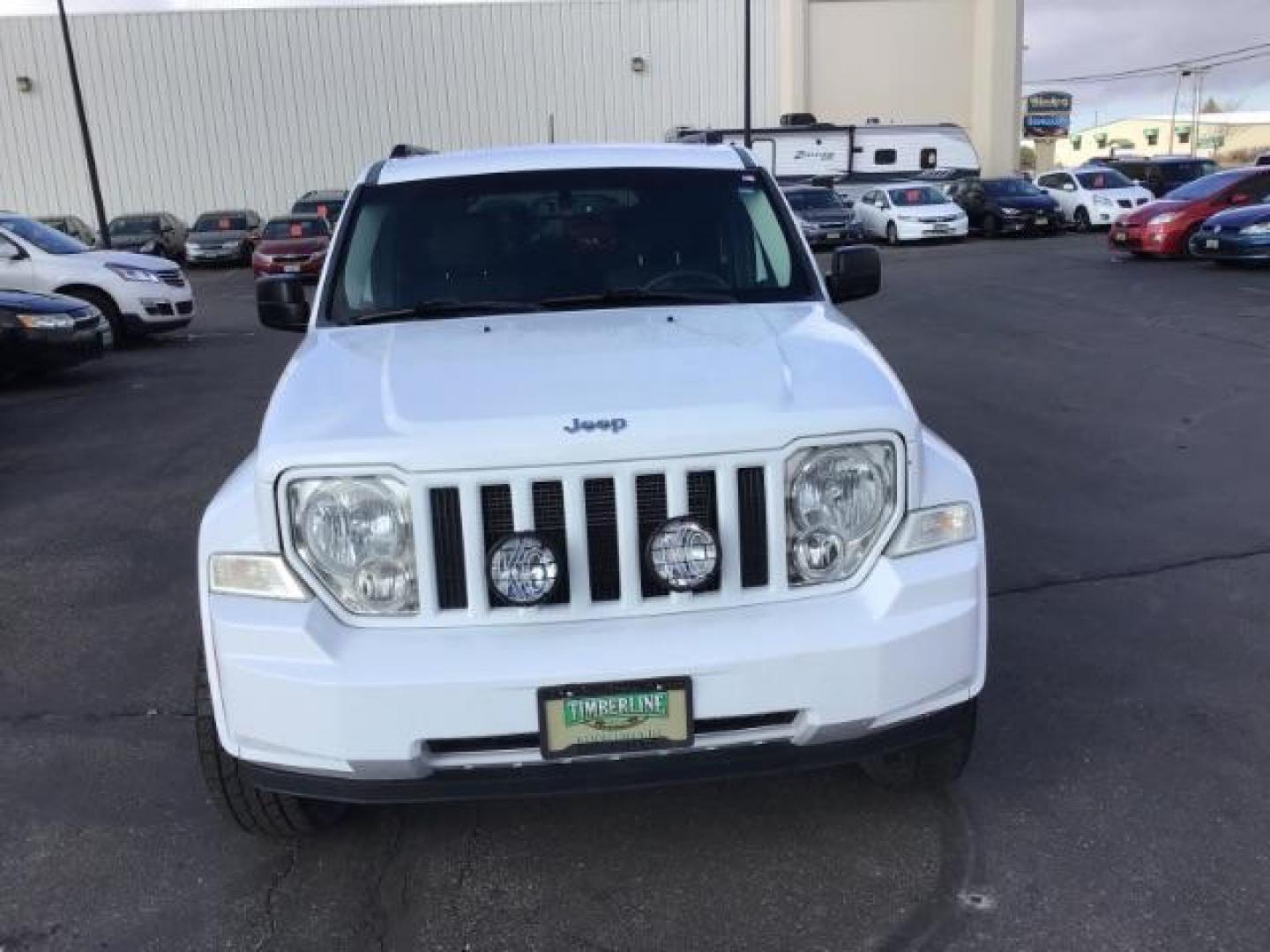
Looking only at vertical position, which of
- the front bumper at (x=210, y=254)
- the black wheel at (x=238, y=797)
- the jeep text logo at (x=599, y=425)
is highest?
the jeep text logo at (x=599, y=425)

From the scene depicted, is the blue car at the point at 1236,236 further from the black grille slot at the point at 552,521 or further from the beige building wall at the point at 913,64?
the beige building wall at the point at 913,64

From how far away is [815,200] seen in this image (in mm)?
28266

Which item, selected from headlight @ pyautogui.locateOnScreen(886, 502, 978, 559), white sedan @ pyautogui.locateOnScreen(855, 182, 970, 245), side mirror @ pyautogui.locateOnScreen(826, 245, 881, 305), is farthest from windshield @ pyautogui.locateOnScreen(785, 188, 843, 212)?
headlight @ pyautogui.locateOnScreen(886, 502, 978, 559)

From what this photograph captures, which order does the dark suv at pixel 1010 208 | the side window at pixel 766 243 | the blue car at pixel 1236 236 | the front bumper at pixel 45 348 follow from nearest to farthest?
the side window at pixel 766 243 → the front bumper at pixel 45 348 → the blue car at pixel 1236 236 → the dark suv at pixel 1010 208

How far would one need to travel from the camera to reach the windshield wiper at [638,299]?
411 centimetres

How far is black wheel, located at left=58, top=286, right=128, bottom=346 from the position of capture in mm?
13805

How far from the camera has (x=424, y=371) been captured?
3293 millimetres

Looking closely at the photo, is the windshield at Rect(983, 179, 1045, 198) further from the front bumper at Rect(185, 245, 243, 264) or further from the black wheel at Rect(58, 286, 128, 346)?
the black wheel at Rect(58, 286, 128, 346)

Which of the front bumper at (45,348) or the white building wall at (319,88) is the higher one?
the white building wall at (319,88)

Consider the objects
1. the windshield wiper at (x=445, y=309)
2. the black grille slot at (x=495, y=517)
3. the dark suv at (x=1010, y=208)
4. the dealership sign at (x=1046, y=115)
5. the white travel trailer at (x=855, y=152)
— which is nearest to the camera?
the black grille slot at (x=495, y=517)

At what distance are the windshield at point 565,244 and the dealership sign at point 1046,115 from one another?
6855cm

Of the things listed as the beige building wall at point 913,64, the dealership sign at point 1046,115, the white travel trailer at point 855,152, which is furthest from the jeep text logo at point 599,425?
the dealership sign at point 1046,115

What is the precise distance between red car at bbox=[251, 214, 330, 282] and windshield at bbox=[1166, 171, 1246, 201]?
15.3 m

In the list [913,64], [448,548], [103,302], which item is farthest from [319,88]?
[448,548]
